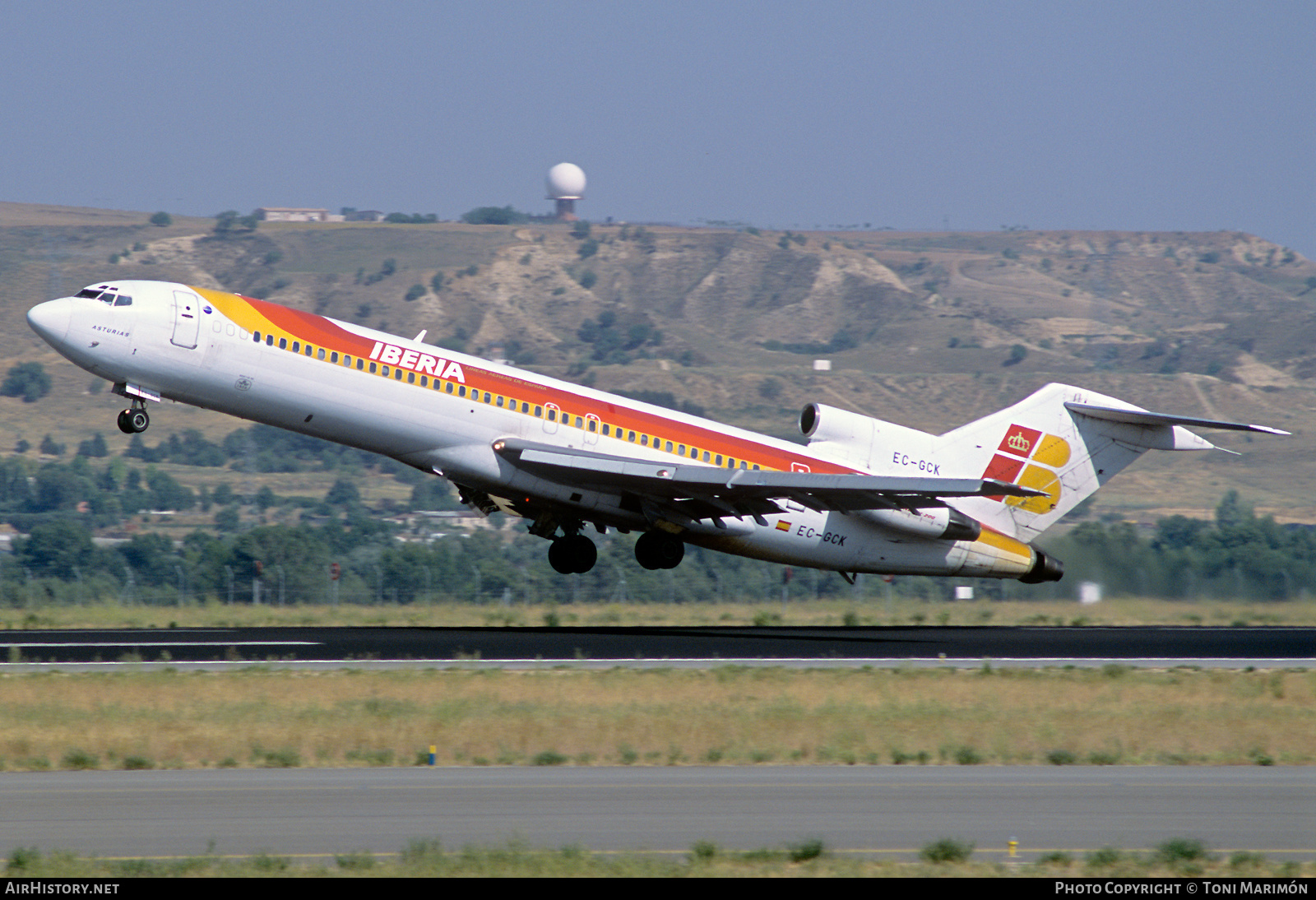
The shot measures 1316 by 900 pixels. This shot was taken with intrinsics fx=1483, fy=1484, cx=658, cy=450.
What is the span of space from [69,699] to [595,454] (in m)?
13.0

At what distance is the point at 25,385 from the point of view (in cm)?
12800

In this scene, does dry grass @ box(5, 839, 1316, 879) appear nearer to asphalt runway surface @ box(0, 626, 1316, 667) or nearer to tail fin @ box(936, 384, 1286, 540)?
asphalt runway surface @ box(0, 626, 1316, 667)

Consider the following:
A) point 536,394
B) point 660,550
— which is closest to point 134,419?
point 536,394

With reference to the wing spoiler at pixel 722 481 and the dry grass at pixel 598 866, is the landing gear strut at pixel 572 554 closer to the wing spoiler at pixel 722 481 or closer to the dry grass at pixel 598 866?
the wing spoiler at pixel 722 481

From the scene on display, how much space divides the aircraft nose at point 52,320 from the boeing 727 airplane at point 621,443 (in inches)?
1.5

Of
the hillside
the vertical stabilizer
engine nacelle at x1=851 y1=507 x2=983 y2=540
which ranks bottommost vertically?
engine nacelle at x1=851 y1=507 x2=983 y2=540

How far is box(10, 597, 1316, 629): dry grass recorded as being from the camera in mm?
33969

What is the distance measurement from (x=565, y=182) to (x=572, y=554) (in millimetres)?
152356

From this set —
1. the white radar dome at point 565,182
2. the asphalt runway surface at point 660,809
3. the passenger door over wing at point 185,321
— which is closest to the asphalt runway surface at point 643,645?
the passenger door over wing at point 185,321

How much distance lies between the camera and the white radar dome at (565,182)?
180125 millimetres

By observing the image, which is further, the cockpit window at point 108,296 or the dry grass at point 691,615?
the dry grass at point 691,615

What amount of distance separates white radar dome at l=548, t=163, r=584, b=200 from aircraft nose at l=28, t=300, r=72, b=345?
508 feet

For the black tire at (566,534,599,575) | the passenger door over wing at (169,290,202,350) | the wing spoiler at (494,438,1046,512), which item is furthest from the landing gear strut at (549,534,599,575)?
the passenger door over wing at (169,290,202,350)

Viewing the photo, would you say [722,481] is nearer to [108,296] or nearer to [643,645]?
[643,645]
